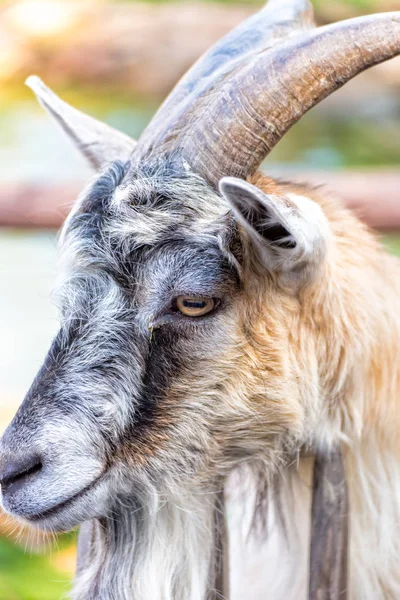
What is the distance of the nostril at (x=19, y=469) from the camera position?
5.93ft

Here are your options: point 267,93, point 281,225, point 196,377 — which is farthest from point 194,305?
point 267,93

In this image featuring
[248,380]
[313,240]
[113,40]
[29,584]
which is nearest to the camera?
[313,240]

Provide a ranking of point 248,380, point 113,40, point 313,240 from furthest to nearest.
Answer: point 113,40 → point 248,380 → point 313,240

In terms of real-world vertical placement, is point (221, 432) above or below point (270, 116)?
below

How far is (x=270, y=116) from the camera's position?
1881 mm

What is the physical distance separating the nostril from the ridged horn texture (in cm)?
73

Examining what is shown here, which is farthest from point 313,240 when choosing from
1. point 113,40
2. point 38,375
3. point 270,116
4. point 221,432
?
point 113,40

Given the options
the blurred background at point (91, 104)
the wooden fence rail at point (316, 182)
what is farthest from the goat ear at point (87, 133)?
the blurred background at point (91, 104)

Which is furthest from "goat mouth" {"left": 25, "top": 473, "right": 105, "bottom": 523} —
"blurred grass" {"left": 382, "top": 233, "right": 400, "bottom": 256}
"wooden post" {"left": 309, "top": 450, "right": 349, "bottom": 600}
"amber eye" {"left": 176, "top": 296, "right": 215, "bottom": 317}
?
"blurred grass" {"left": 382, "top": 233, "right": 400, "bottom": 256}

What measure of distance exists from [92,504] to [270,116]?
0.93 meters

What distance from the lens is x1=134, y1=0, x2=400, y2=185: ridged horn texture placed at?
1863mm

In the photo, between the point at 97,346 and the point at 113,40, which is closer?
the point at 97,346

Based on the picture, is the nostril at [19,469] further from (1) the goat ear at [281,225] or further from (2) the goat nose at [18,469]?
(1) the goat ear at [281,225]

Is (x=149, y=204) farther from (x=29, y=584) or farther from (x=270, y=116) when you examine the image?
(x=29, y=584)
